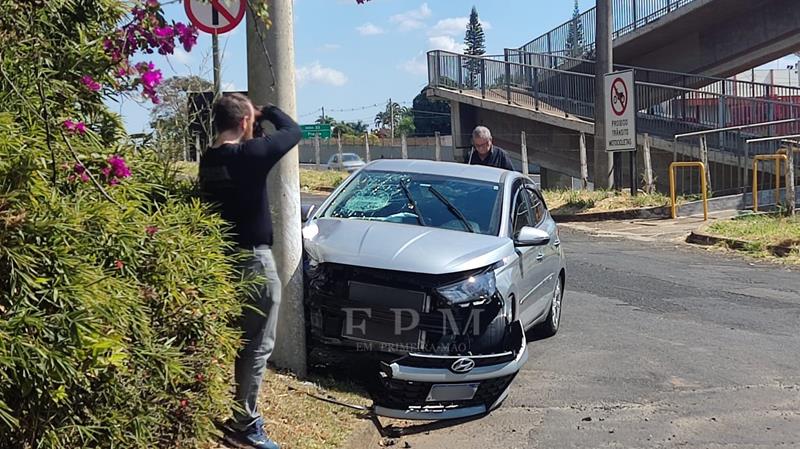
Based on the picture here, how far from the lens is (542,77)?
90.8 feet

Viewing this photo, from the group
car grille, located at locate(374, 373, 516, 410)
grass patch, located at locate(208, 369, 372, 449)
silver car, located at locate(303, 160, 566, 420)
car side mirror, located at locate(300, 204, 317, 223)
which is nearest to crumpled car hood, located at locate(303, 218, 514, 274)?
silver car, located at locate(303, 160, 566, 420)

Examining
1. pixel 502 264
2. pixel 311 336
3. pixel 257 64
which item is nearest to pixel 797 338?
pixel 502 264

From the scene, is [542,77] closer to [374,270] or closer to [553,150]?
[553,150]

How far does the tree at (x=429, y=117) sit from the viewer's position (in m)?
89.4

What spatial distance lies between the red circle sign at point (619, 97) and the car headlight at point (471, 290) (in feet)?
47.7

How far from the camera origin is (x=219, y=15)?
17.0 ft

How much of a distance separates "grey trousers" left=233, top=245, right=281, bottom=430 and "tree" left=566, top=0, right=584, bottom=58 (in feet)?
88.2

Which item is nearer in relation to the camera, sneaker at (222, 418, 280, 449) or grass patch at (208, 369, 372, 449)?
sneaker at (222, 418, 280, 449)

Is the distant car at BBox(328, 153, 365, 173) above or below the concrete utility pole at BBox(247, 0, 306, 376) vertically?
above

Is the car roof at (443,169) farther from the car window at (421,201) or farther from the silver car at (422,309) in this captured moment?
the silver car at (422,309)

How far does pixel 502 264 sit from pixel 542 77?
894 inches

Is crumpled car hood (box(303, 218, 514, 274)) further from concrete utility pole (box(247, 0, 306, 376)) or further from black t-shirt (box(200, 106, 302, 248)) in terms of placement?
black t-shirt (box(200, 106, 302, 248))

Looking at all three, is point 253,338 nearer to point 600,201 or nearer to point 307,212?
point 307,212

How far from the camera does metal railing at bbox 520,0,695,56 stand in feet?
88.4
